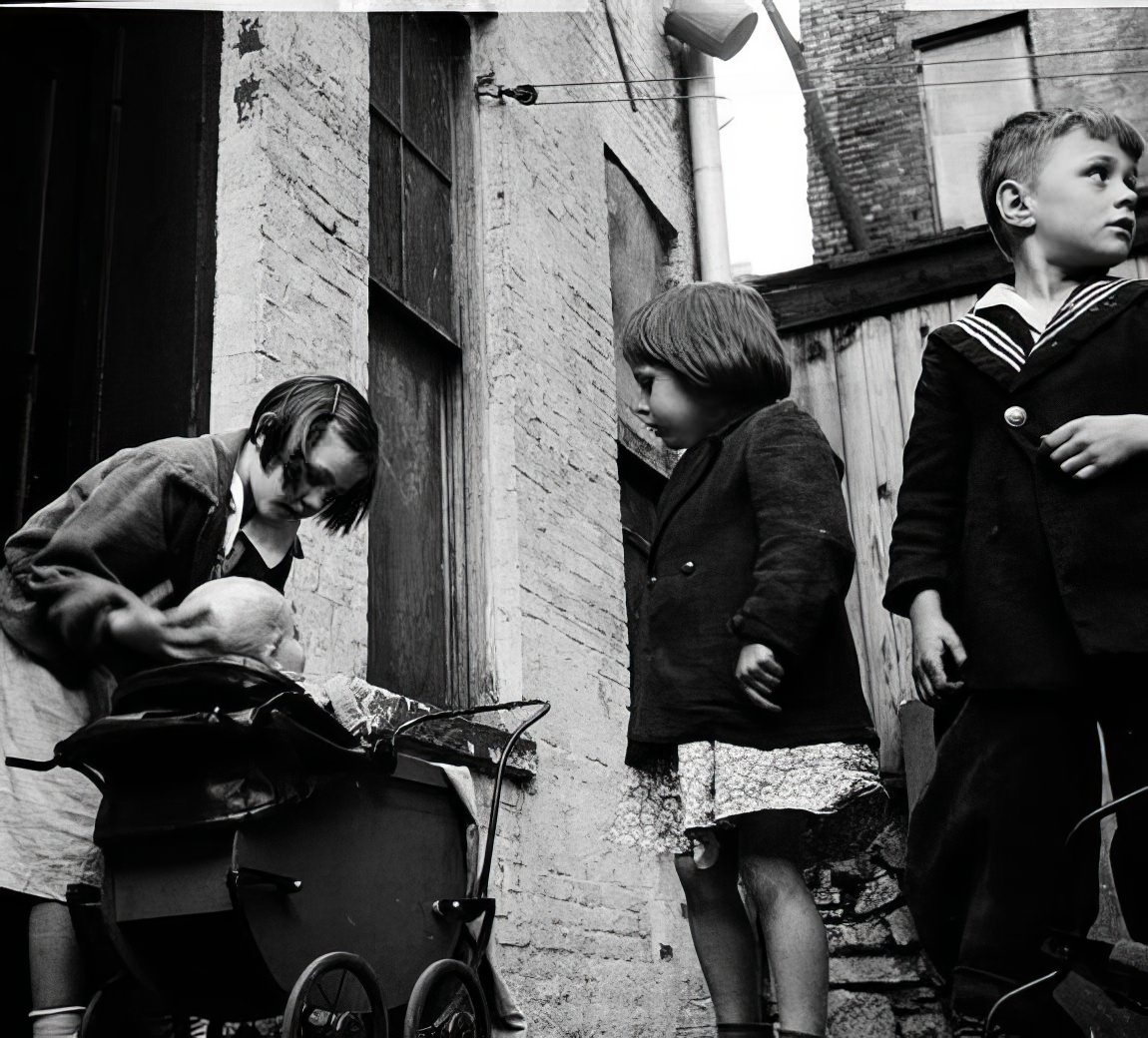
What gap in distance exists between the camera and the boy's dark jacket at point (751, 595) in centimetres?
264

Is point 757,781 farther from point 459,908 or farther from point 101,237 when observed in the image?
point 101,237

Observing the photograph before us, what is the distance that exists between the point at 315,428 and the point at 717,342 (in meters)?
0.89

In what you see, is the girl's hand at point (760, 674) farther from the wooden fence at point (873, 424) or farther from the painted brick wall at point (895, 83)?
the painted brick wall at point (895, 83)

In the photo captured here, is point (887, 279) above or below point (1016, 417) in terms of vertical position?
above

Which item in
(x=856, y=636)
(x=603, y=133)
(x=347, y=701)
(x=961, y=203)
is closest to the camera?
(x=347, y=701)

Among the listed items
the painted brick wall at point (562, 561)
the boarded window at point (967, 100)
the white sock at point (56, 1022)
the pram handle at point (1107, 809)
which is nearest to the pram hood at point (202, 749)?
the white sock at point (56, 1022)

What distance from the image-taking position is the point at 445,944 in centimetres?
244

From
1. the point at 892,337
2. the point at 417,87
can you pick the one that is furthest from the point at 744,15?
the point at 417,87

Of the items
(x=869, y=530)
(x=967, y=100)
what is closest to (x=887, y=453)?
(x=869, y=530)

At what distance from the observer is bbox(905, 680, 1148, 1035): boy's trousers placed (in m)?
2.19

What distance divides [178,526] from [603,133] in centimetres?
446

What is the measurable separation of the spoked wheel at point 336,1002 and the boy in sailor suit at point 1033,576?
0.94m

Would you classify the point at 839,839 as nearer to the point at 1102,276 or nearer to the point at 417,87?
the point at 1102,276

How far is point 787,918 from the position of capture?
101 inches
